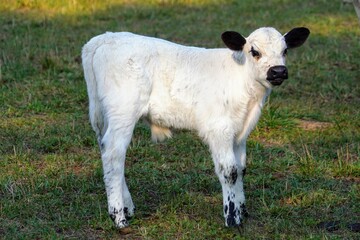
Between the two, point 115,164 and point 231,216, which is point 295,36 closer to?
point 231,216

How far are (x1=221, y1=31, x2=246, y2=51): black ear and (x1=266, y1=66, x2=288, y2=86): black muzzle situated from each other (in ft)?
1.31

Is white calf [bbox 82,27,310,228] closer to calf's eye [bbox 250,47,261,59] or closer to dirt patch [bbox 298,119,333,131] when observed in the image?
calf's eye [bbox 250,47,261,59]

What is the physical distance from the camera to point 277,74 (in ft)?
20.4

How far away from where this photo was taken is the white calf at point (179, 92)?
6418mm

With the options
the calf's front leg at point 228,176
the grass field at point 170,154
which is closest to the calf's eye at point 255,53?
the calf's front leg at point 228,176

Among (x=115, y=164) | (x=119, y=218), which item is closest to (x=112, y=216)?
(x=119, y=218)

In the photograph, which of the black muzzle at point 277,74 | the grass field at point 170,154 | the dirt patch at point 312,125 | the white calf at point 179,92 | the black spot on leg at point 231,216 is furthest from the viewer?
the dirt patch at point 312,125

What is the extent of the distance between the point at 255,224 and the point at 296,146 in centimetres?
224

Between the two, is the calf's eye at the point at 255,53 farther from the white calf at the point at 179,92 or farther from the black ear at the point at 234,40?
the black ear at the point at 234,40

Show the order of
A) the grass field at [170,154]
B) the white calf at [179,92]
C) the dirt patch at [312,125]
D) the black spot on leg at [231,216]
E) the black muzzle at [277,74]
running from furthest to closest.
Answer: the dirt patch at [312,125] → the grass field at [170,154] → the black spot on leg at [231,216] → the white calf at [179,92] → the black muzzle at [277,74]

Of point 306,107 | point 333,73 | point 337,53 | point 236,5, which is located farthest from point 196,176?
point 236,5

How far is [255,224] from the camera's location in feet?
22.0

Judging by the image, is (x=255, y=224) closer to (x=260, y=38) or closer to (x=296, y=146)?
(x=260, y=38)

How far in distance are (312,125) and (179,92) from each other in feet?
10.8
